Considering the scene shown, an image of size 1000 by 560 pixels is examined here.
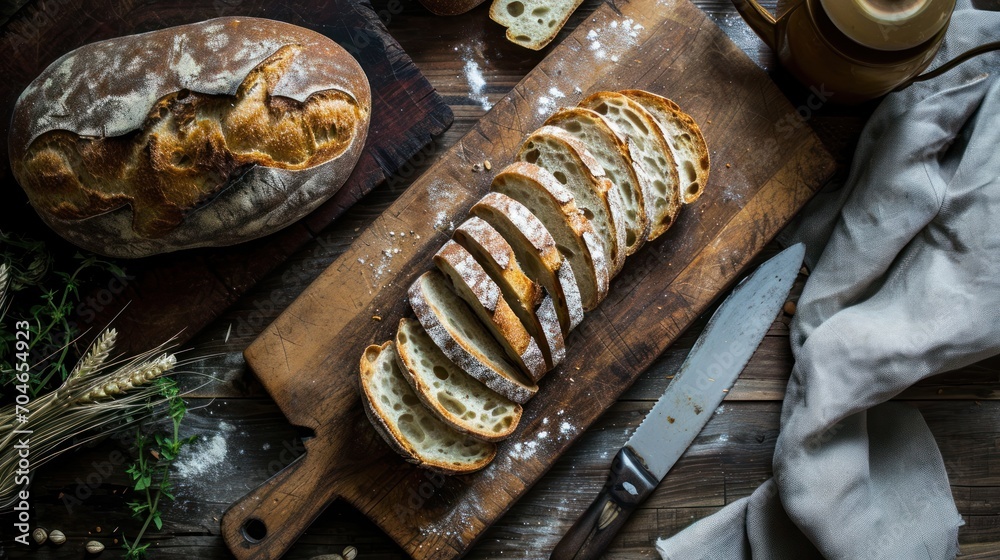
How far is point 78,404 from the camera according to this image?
95.7 inches

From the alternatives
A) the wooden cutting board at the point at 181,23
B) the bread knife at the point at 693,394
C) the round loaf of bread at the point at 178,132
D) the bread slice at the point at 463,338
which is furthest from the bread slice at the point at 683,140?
the round loaf of bread at the point at 178,132

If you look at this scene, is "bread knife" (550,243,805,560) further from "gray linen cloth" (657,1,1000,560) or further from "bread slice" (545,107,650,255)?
"bread slice" (545,107,650,255)

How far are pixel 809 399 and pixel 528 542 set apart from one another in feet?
4.15

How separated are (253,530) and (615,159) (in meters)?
1.99

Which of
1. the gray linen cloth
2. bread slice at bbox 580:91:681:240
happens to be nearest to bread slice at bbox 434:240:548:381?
bread slice at bbox 580:91:681:240

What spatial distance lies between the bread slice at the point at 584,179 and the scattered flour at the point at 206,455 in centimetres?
167

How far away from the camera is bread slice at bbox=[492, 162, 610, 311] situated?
244 centimetres

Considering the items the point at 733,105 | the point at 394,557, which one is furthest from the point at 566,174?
the point at 394,557

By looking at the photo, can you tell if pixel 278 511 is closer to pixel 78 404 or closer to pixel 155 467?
pixel 155 467

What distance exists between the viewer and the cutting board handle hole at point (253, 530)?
2543mm

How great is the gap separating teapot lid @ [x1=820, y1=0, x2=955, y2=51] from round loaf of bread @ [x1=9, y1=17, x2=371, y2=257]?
181 cm

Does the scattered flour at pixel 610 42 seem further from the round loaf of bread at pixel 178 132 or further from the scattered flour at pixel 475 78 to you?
the round loaf of bread at pixel 178 132

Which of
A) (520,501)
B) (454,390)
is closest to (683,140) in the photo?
(454,390)

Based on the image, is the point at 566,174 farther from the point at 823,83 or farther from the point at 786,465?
the point at 786,465
